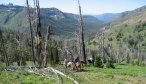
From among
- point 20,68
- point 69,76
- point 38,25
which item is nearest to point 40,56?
point 38,25

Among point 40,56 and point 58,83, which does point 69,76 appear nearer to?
point 58,83

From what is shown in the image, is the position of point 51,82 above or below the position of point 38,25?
below

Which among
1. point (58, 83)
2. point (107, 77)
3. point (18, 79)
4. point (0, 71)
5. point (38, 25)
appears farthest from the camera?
point (38, 25)

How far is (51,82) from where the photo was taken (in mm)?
23531

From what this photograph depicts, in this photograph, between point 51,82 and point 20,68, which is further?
point 20,68

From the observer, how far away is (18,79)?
962 inches

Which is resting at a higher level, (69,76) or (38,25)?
(38,25)

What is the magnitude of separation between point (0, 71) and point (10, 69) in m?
Result: 1.37

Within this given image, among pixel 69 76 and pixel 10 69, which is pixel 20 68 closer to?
pixel 10 69

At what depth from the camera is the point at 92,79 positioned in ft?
87.6

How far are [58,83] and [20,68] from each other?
6.23m

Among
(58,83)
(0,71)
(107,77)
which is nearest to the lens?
(58,83)

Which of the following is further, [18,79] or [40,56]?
[40,56]

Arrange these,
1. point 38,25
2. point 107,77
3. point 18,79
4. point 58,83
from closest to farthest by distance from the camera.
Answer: point 58,83
point 18,79
point 107,77
point 38,25
